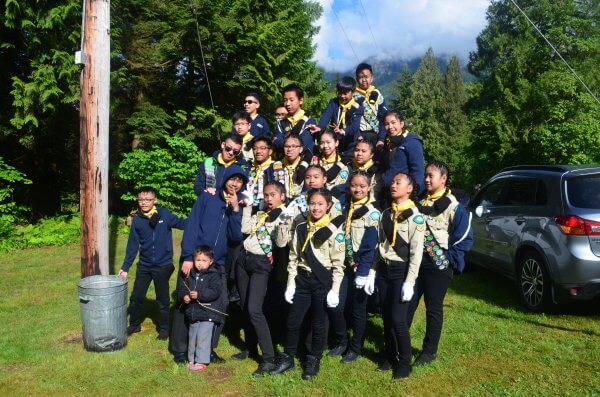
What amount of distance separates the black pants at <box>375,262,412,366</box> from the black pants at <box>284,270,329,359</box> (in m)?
0.51

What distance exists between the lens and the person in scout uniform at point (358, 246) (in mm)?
4430

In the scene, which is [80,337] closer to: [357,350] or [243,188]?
[243,188]

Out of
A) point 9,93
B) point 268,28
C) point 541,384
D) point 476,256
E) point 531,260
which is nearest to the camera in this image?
point 541,384

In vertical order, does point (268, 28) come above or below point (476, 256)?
above

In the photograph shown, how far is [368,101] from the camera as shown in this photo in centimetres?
628

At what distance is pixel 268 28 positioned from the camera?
56.0 feet

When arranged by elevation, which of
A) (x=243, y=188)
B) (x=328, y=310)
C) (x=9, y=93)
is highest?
(x=9, y=93)

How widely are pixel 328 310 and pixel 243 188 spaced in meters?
1.51

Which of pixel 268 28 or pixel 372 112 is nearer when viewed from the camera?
pixel 372 112

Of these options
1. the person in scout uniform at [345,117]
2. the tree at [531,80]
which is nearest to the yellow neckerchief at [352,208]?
the person in scout uniform at [345,117]

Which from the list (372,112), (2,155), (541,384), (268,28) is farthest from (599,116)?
(2,155)

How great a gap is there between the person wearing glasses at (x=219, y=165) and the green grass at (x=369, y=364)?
1.75 metres

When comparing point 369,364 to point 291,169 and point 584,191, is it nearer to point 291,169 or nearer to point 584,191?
point 291,169

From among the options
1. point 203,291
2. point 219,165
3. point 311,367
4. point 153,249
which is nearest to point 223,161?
point 219,165
